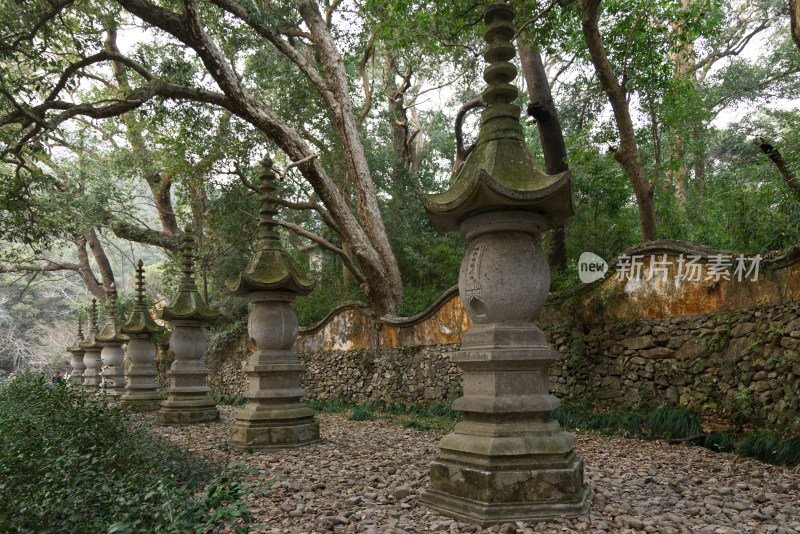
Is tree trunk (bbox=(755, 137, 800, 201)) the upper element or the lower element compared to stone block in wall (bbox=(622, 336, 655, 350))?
upper

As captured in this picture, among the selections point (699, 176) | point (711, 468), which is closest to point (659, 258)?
point (711, 468)

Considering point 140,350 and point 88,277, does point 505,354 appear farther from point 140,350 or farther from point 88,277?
point 88,277

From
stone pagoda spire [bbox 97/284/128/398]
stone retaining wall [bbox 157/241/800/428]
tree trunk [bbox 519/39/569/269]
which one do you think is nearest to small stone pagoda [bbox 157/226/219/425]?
stone retaining wall [bbox 157/241/800/428]

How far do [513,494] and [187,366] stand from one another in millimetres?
7621

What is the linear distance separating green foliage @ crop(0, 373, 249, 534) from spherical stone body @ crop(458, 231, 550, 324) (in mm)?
2101

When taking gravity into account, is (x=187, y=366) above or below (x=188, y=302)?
below

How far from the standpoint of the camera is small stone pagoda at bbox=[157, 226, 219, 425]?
30.0 feet

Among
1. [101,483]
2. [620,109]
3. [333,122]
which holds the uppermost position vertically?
[333,122]

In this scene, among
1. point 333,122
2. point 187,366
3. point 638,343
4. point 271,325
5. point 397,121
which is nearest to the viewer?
point 271,325

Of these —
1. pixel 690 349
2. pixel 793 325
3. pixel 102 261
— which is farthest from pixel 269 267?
pixel 102 261

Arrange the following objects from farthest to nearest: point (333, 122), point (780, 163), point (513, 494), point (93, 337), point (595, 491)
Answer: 1. point (93, 337)
2. point (333, 122)
3. point (780, 163)
4. point (595, 491)
5. point (513, 494)

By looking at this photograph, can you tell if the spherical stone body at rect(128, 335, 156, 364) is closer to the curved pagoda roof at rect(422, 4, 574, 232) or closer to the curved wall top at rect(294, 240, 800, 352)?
the curved wall top at rect(294, 240, 800, 352)

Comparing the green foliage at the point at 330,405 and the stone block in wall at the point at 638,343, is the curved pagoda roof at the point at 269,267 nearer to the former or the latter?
the stone block in wall at the point at 638,343

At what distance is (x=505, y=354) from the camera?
367 cm
